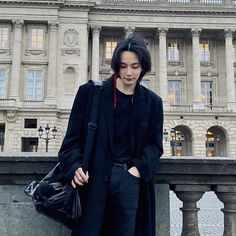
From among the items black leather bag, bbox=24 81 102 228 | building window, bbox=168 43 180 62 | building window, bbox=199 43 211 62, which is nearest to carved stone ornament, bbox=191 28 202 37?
building window, bbox=199 43 211 62

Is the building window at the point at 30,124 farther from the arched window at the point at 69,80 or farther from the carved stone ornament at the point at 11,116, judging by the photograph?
the arched window at the point at 69,80

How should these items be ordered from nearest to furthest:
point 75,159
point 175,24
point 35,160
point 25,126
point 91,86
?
point 75,159, point 91,86, point 35,160, point 25,126, point 175,24

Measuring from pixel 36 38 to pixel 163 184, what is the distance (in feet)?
119

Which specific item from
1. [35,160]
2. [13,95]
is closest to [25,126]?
[13,95]

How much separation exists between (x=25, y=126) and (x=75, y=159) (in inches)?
1325

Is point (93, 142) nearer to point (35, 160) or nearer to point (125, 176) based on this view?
point (125, 176)

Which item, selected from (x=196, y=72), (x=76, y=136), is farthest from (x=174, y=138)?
(x=76, y=136)

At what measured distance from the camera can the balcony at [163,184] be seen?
329 cm

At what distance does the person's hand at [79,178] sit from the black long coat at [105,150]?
0.03m

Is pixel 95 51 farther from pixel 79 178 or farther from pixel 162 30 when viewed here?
pixel 79 178

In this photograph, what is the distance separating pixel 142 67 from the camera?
268 centimetres

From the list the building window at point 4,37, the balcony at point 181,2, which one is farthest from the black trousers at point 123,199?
the balcony at point 181,2

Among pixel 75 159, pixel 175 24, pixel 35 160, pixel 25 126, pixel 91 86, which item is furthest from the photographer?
pixel 175 24

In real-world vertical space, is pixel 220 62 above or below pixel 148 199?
above
